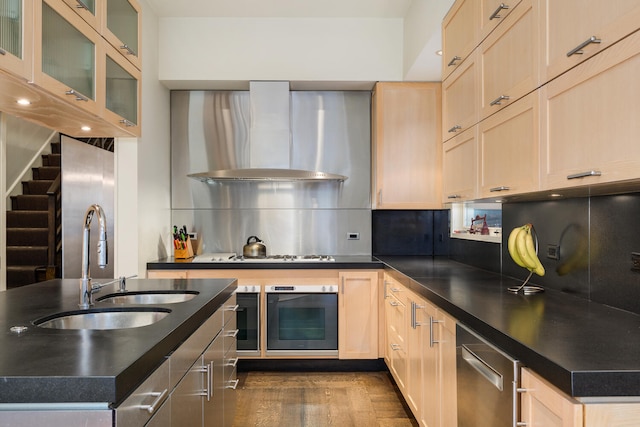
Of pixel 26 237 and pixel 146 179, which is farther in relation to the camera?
pixel 26 237

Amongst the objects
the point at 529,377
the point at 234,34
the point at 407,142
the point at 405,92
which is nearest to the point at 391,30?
the point at 405,92

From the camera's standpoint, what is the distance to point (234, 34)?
11.4 feet

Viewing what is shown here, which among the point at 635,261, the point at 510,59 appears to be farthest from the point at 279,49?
the point at 635,261

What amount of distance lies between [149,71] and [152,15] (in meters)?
0.48

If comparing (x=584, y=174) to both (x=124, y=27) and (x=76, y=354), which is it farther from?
(x=124, y=27)

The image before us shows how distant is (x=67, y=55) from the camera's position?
184 cm

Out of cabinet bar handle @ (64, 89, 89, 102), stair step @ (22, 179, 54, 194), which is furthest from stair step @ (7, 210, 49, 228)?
cabinet bar handle @ (64, 89, 89, 102)

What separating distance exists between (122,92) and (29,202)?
3.42 m

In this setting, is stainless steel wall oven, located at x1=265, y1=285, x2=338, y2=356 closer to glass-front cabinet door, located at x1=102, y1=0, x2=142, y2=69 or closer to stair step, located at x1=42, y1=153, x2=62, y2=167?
glass-front cabinet door, located at x1=102, y1=0, x2=142, y2=69

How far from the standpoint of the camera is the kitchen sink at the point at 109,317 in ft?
4.85

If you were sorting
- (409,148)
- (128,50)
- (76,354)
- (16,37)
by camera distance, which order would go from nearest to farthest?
(76,354) → (16,37) → (128,50) → (409,148)

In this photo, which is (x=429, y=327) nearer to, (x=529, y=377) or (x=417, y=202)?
(x=529, y=377)

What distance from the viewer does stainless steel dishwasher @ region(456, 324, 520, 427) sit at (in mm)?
1159

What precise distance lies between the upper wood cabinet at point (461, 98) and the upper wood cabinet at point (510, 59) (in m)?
0.09
